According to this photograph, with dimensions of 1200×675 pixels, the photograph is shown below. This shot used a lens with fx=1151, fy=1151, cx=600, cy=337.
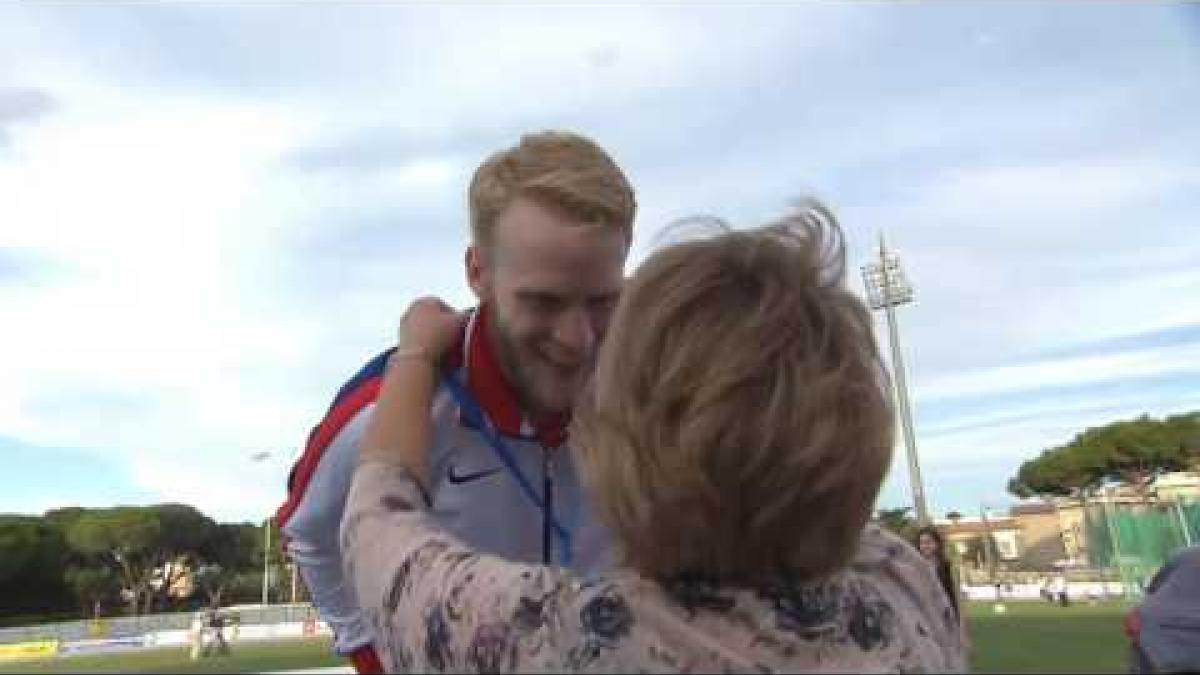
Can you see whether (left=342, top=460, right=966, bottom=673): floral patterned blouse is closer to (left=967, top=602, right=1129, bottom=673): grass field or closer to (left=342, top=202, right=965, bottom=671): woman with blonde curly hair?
(left=342, top=202, right=965, bottom=671): woman with blonde curly hair

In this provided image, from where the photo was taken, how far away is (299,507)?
2.26 m

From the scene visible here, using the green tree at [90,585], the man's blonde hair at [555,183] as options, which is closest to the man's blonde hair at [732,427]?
the man's blonde hair at [555,183]

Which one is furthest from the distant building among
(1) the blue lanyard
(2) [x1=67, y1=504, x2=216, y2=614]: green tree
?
(1) the blue lanyard

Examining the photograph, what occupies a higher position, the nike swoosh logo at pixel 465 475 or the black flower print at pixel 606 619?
the nike swoosh logo at pixel 465 475

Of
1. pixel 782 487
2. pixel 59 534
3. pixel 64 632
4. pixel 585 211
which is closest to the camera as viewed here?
pixel 782 487

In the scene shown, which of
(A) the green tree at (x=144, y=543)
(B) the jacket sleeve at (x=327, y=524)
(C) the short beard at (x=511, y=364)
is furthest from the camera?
(A) the green tree at (x=144, y=543)

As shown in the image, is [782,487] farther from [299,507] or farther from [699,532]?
[299,507]

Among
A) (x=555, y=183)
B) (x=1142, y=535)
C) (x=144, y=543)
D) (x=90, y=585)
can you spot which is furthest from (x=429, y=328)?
(x=144, y=543)

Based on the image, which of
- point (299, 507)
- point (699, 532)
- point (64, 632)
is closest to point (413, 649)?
point (699, 532)

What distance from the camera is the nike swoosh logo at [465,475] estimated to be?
205 cm

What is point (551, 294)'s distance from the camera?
74.8 inches

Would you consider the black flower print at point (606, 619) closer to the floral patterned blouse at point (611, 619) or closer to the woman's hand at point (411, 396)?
the floral patterned blouse at point (611, 619)

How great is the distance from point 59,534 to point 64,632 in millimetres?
24809

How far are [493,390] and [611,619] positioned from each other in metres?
0.88
